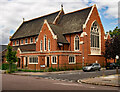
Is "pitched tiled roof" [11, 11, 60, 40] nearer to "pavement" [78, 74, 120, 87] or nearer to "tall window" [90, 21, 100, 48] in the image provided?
"tall window" [90, 21, 100, 48]

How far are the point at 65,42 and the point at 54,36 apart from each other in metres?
4.17

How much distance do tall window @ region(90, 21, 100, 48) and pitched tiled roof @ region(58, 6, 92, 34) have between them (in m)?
3.39

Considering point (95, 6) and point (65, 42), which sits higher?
point (95, 6)

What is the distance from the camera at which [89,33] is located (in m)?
41.4

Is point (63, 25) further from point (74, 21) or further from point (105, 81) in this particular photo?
point (105, 81)

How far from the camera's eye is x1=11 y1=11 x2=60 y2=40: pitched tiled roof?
2043 inches

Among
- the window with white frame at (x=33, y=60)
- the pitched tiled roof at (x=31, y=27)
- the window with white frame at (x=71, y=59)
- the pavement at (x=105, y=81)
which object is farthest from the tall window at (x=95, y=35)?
the pavement at (x=105, y=81)

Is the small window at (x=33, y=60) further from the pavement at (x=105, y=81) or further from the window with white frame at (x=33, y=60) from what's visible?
the pavement at (x=105, y=81)

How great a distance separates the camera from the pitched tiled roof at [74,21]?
42.1 metres

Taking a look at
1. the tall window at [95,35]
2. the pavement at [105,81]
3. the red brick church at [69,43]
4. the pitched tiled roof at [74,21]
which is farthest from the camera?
the tall window at [95,35]

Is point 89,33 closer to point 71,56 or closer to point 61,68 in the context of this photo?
point 71,56

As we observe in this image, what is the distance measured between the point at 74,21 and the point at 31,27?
57.2 feet

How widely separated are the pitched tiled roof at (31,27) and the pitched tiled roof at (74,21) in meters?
5.30

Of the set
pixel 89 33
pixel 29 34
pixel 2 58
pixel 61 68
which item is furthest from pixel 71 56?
pixel 2 58
